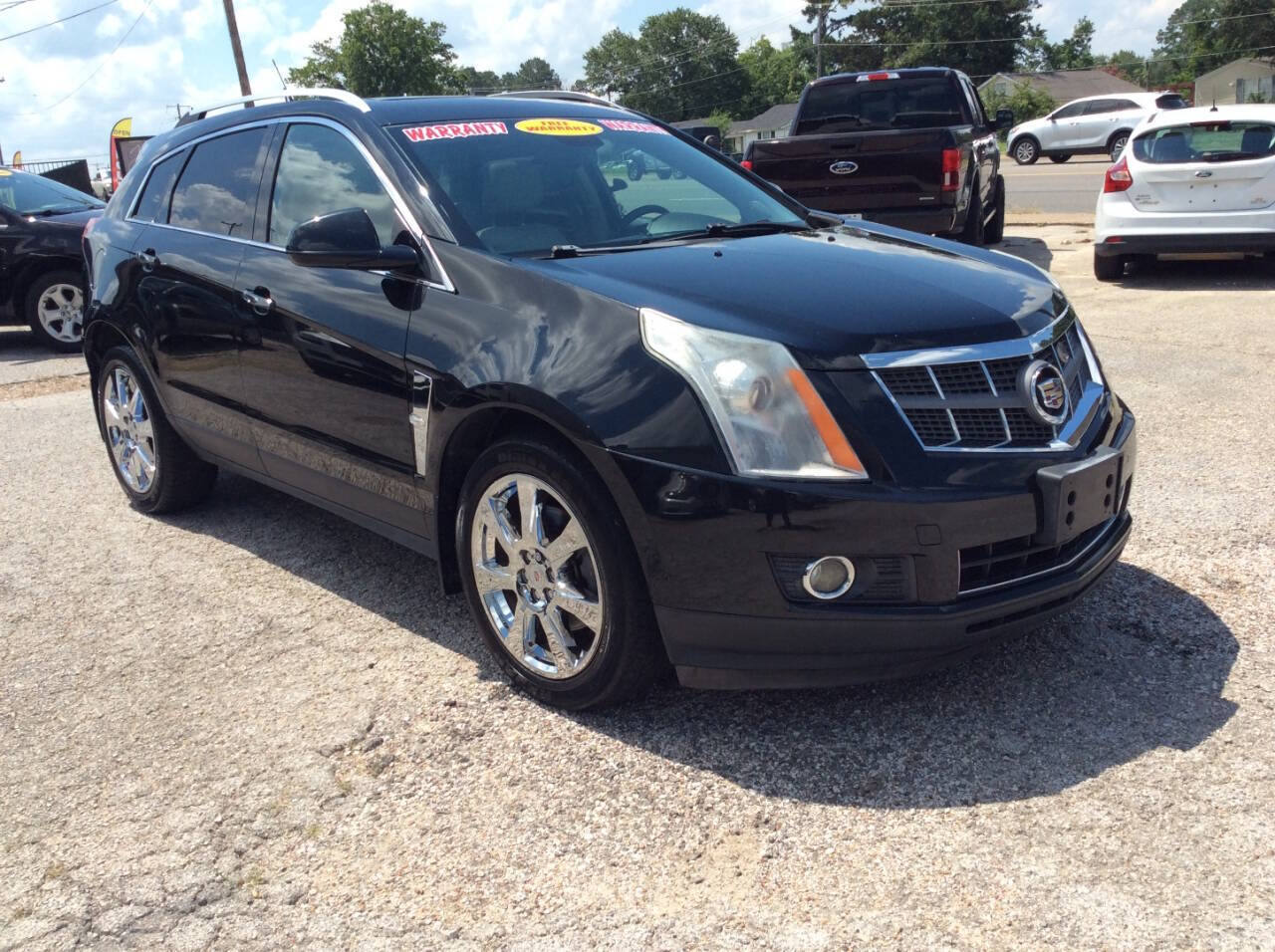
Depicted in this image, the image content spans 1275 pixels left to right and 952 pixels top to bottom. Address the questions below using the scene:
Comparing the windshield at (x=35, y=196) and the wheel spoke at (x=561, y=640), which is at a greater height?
the windshield at (x=35, y=196)

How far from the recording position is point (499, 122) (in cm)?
423

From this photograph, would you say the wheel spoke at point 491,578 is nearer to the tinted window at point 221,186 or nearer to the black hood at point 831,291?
the black hood at point 831,291

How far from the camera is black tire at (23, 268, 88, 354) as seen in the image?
11.1 metres

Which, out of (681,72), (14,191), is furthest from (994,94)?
(14,191)

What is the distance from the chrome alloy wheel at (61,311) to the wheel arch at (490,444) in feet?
29.3

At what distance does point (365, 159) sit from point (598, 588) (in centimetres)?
175

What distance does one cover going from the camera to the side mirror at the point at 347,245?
3.53m

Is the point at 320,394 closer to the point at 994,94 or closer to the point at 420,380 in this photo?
the point at 420,380

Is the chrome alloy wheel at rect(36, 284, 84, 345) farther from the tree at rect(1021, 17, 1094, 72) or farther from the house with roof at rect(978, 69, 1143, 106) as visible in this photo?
the tree at rect(1021, 17, 1094, 72)

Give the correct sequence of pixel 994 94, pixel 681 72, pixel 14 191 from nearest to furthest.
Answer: pixel 14 191 < pixel 994 94 < pixel 681 72

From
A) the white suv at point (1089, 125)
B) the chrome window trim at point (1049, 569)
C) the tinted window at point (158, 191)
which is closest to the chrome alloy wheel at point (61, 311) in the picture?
the tinted window at point (158, 191)

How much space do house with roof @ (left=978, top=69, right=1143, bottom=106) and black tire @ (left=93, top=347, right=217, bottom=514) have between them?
75.4m

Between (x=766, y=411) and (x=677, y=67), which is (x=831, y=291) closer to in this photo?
(x=766, y=411)

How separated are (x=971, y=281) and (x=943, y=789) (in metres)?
1.46
